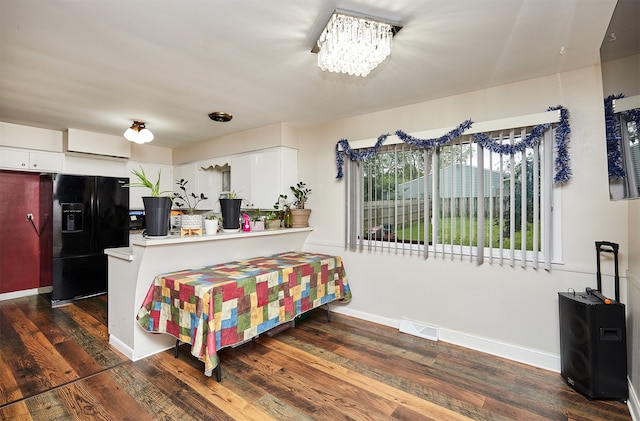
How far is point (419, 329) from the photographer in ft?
9.61

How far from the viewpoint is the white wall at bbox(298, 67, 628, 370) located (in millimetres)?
2203

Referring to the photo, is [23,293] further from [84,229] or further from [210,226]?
[210,226]

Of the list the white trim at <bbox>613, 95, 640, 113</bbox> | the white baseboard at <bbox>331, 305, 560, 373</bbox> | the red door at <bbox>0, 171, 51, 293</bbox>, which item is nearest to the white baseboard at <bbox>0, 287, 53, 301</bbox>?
the red door at <bbox>0, 171, 51, 293</bbox>

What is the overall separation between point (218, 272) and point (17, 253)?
3.54 m

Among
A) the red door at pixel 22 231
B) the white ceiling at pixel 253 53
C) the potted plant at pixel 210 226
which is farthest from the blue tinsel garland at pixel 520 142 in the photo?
the red door at pixel 22 231

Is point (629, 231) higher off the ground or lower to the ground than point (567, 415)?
higher

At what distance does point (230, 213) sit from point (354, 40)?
193 cm

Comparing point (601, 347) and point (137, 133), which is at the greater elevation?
point (137, 133)

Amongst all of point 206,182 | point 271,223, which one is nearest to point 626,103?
point 271,223

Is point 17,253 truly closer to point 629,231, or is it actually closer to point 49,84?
point 49,84

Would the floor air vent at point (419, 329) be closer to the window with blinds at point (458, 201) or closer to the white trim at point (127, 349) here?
the window with blinds at point (458, 201)

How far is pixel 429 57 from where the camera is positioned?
2.08m

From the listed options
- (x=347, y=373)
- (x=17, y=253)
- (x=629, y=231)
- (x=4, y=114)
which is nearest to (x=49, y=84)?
(x=4, y=114)

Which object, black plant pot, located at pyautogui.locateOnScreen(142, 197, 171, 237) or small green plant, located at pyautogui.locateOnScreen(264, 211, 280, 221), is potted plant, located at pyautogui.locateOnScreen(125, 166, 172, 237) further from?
small green plant, located at pyautogui.locateOnScreen(264, 211, 280, 221)
